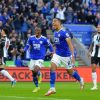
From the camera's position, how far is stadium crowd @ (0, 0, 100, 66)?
99.2 feet

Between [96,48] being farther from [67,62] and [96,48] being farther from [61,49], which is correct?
[61,49]

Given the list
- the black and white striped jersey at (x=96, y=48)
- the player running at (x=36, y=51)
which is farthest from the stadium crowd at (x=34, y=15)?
the player running at (x=36, y=51)

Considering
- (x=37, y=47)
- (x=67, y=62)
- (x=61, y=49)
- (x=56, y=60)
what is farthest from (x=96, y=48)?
(x=56, y=60)

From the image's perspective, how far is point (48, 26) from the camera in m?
33.6

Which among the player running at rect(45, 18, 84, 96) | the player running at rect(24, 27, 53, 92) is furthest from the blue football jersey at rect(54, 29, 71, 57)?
the player running at rect(24, 27, 53, 92)

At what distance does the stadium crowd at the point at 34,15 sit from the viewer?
99.2ft

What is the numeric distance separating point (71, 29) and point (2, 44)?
12.2 m

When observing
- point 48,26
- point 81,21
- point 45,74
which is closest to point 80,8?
point 81,21

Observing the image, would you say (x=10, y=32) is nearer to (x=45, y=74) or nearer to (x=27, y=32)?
(x=27, y=32)

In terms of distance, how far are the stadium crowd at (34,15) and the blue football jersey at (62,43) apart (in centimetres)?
1159

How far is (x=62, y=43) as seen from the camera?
1786 centimetres

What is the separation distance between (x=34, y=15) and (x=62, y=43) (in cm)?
1517

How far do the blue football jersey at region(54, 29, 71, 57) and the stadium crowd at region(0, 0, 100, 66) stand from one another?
1159 centimetres

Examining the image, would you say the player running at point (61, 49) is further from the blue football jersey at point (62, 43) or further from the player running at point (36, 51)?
the player running at point (36, 51)
